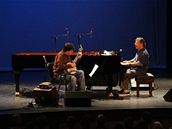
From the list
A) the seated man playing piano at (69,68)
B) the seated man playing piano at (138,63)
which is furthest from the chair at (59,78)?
the seated man playing piano at (138,63)

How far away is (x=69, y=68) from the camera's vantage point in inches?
390

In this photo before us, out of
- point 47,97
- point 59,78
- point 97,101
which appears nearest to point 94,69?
point 97,101

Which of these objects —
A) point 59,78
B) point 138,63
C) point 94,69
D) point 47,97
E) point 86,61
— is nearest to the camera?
point 47,97

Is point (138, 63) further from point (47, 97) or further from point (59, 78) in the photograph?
point (47, 97)

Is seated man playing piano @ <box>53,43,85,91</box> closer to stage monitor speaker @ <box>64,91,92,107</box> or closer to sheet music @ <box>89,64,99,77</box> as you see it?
sheet music @ <box>89,64,99,77</box>

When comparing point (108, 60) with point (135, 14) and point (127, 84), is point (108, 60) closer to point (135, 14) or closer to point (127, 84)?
point (127, 84)

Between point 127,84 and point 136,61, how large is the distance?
0.52 m

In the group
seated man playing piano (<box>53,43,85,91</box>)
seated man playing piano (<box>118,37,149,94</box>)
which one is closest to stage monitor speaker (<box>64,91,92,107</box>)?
seated man playing piano (<box>53,43,85,91</box>)

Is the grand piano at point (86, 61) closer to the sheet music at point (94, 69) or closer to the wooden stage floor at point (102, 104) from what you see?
the sheet music at point (94, 69)

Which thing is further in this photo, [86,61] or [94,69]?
[86,61]

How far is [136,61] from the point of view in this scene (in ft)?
34.2

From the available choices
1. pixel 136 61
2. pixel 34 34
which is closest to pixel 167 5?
pixel 34 34

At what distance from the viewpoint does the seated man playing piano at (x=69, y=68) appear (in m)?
9.81

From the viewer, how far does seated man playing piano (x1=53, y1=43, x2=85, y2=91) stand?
32.2 ft
